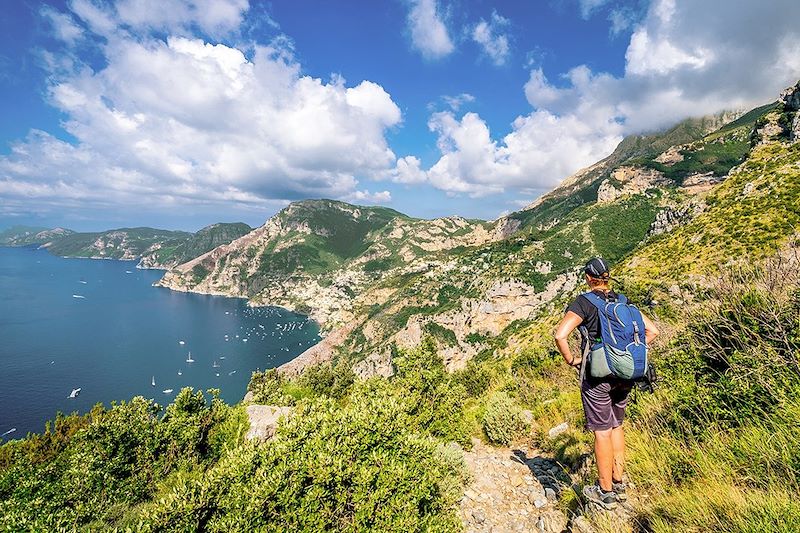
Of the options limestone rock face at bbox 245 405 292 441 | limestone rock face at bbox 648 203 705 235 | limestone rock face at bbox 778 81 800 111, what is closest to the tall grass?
limestone rock face at bbox 245 405 292 441

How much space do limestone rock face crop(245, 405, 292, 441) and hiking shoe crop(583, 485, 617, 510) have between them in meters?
19.3

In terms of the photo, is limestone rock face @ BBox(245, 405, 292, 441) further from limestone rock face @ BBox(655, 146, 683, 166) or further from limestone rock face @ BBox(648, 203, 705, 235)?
limestone rock face @ BBox(655, 146, 683, 166)

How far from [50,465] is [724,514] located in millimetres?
39980

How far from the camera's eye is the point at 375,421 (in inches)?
313

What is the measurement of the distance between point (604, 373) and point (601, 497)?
179 centimetres

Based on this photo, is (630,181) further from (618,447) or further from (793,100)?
(618,447)

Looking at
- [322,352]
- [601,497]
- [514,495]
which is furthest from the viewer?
[322,352]

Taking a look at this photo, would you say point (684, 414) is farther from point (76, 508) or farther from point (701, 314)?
point (76, 508)

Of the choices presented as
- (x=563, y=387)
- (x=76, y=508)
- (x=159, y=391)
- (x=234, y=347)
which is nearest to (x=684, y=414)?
(x=563, y=387)

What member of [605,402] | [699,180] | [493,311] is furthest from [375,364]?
[699,180]

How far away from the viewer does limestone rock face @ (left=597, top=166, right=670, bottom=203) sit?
547 feet

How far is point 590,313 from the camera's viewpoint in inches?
220

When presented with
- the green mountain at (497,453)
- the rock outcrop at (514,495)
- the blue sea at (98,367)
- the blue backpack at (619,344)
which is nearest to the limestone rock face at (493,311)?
the blue sea at (98,367)

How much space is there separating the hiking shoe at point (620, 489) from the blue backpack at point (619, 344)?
162 cm
